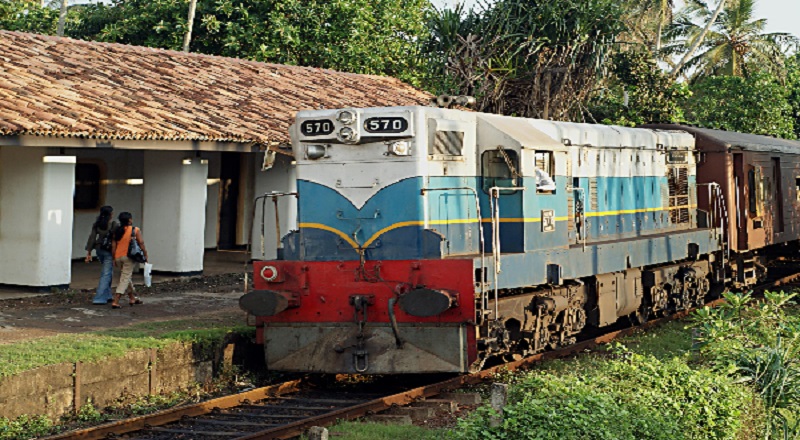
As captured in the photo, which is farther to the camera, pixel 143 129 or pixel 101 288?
pixel 143 129

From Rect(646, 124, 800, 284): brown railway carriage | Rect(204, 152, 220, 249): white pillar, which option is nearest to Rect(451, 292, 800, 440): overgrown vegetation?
Rect(646, 124, 800, 284): brown railway carriage

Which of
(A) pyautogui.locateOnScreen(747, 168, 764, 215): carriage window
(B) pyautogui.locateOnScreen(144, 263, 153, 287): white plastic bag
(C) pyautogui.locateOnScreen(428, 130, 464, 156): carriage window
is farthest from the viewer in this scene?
(A) pyautogui.locateOnScreen(747, 168, 764, 215): carriage window

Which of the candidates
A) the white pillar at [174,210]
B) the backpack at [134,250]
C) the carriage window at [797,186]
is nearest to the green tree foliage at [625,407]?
the backpack at [134,250]

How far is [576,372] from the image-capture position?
10.9 m

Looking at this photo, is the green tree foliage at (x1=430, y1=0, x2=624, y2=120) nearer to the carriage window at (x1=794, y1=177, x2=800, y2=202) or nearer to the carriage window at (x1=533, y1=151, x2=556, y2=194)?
the carriage window at (x1=794, y1=177, x2=800, y2=202)

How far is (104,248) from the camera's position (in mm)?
14750

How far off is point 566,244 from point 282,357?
3.84 meters

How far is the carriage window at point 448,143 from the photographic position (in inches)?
422

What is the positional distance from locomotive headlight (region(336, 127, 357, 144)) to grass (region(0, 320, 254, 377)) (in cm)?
285

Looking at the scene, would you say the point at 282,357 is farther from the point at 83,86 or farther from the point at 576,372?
the point at 83,86

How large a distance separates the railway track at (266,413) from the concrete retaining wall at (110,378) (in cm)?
101

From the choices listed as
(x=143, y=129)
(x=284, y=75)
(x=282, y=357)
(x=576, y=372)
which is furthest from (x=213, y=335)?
(x=284, y=75)

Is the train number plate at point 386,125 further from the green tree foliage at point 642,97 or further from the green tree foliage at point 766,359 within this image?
the green tree foliage at point 642,97

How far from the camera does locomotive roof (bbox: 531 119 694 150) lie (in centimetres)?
1275
